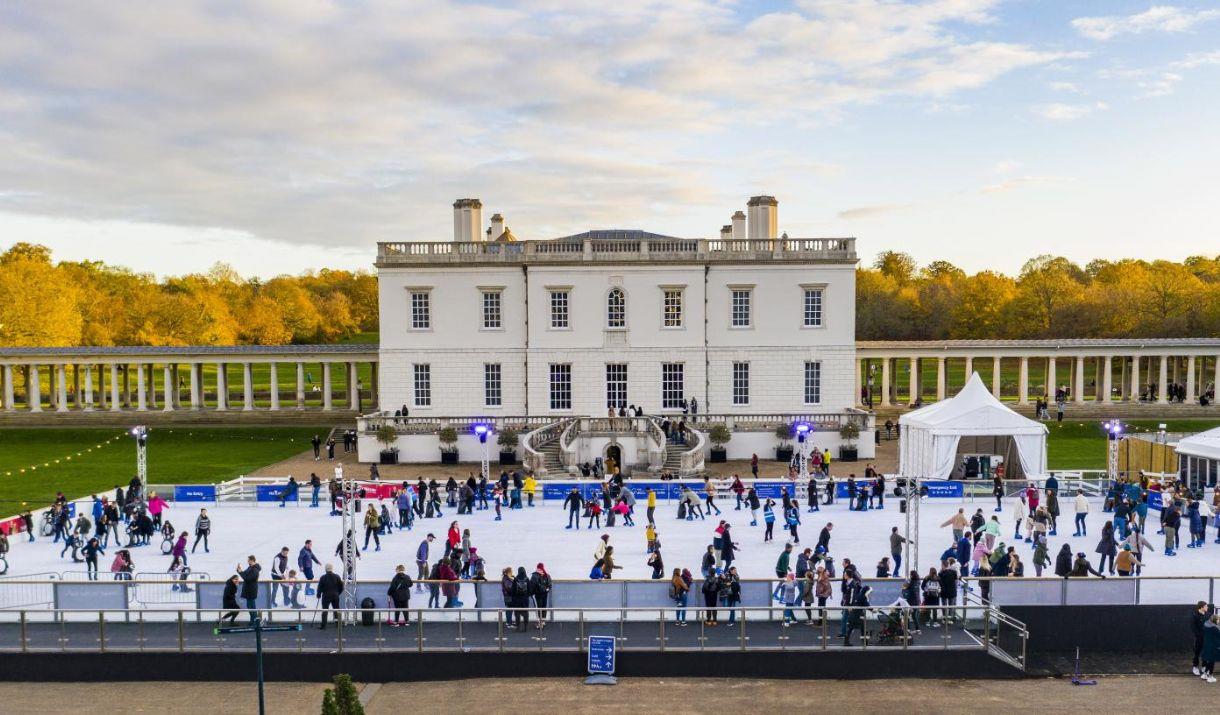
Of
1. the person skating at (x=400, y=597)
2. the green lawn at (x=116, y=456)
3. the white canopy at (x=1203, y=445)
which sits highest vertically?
the white canopy at (x=1203, y=445)

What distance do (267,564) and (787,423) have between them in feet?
90.0

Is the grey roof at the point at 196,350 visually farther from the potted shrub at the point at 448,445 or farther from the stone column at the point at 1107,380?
the stone column at the point at 1107,380

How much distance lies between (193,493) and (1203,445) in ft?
113

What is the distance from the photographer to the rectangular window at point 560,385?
49750 mm

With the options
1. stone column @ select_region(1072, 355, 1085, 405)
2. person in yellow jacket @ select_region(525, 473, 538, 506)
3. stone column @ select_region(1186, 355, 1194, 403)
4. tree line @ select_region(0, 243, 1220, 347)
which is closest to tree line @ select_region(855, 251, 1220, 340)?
tree line @ select_region(0, 243, 1220, 347)

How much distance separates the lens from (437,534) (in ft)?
94.7

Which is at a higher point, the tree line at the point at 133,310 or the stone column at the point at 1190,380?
the tree line at the point at 133,310

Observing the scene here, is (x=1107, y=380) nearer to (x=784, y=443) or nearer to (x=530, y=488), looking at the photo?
(x=784, y=443)

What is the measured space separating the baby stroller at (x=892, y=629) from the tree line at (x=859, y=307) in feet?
245

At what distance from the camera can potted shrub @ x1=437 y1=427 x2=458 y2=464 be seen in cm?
4544

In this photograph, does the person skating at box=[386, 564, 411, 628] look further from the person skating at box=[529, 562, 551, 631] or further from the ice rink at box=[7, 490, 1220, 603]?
the ice rink at box=[7, 490, 1220, 603]

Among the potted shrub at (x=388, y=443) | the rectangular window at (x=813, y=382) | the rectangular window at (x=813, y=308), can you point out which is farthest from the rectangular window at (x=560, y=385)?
the rectangular window at (x=813, y=308)

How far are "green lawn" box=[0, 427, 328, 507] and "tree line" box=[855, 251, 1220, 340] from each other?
220 feet

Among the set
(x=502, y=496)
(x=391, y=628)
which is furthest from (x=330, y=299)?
(x=391, y=628)
